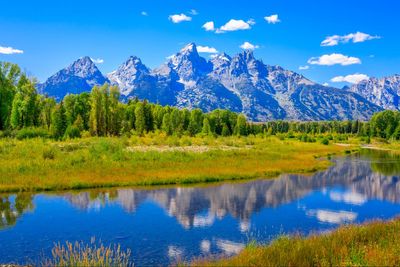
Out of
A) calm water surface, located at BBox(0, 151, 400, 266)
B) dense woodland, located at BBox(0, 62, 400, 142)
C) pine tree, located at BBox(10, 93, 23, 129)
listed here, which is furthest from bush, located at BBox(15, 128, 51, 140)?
calm water surface, located at BBox(0, 151, 400, 266)

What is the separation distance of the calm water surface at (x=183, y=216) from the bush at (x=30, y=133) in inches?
1698

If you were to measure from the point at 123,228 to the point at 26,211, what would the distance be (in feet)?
31.1

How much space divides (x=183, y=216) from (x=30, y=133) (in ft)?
193

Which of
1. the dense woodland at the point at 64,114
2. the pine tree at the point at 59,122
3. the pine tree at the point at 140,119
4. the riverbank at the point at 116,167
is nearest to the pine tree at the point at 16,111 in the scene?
A: the dense woodland at the point at 64,114

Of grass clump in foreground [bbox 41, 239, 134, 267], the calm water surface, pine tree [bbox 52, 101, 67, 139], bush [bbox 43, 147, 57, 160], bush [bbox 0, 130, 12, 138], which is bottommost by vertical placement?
the calm water surface

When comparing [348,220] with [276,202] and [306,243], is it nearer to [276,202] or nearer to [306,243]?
[276,202]

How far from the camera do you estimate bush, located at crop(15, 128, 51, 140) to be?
73312 mm

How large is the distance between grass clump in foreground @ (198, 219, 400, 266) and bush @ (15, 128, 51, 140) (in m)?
66.4

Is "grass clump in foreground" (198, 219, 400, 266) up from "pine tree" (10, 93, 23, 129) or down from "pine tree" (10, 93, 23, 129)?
down

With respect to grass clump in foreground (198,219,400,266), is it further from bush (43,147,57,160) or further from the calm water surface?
bush (43,147,57,160)

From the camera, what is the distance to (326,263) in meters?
15.0

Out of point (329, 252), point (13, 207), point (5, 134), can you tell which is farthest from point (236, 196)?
point (5, 134)

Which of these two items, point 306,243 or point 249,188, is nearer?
point 306,243

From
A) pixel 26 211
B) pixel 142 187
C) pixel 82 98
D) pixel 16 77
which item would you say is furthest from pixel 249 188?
pixel 82 98
